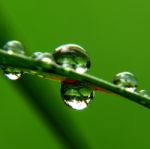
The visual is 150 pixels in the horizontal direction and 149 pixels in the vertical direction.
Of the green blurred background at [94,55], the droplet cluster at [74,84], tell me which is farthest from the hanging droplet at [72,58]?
the green blurred background at [94,55]

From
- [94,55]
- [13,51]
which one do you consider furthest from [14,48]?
[94,55]

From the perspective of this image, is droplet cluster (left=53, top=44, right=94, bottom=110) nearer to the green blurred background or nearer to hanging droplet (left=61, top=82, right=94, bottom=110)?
hanging droplet (left=61, top=82, right=94, bottom=110)

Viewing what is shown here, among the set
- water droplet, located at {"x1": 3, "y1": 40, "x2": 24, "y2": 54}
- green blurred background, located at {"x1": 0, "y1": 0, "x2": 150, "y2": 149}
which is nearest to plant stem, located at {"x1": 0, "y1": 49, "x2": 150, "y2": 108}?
water droplet, located at {"x1": 3, "y1": 40, "x2": 24, "y2": 54}

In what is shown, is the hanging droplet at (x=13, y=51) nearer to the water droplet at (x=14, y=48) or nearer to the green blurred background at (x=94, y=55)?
the water droplet at (x=14, y=48)

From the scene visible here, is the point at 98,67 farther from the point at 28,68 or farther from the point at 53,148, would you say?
the point at 28,68

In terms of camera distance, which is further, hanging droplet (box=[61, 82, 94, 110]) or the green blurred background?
the green blurred background

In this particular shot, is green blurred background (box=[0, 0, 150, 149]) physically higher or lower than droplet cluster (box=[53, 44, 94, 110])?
higher
